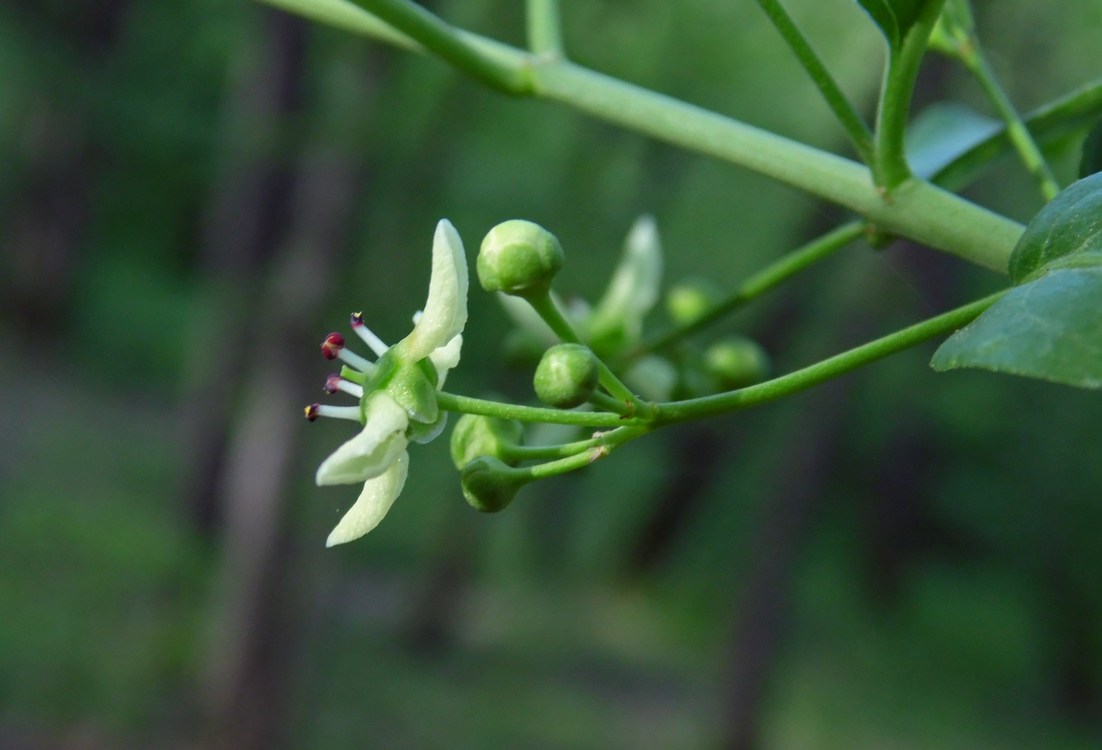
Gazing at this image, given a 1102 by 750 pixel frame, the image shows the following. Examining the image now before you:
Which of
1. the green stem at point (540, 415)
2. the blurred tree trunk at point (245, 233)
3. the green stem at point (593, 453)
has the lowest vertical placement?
the green stem at point (593, 453)

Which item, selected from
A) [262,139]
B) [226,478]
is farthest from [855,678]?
[262,139]

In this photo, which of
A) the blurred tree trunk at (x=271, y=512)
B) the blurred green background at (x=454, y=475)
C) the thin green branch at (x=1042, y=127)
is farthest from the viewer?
the blurred green background at (x=454, y=475)

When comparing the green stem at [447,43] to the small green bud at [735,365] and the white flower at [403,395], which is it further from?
the small green bud at [735,365]

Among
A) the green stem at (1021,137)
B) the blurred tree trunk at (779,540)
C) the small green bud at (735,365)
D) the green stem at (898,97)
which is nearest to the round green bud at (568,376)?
the green stem at (898,97)

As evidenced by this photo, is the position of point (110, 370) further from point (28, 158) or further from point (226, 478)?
point (226, 478)

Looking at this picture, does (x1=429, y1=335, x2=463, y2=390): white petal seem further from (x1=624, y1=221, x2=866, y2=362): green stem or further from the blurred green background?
the blurred green background

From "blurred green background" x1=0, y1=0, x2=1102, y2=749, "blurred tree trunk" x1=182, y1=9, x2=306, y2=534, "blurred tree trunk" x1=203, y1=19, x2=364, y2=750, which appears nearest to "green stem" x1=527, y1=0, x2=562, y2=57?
"blurred green background" x1=0, y1=0, x2=1102, y2=749

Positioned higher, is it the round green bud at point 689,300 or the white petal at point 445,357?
the round green bud at point 689,300
